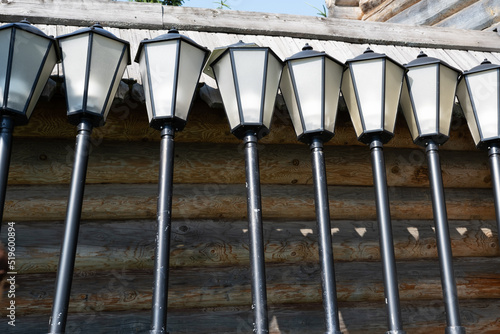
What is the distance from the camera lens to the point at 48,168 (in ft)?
7.52

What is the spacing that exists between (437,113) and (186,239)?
4.51 ft

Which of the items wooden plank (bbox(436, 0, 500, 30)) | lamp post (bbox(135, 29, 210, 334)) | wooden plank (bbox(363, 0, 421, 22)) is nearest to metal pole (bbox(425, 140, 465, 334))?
lamp post (bbox(135, 29, 210, 334))

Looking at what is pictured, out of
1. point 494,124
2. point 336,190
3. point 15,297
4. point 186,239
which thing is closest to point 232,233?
point 186,239

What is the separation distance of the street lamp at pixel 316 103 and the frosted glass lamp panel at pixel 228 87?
28cm

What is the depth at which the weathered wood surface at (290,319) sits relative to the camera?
2.17 meters

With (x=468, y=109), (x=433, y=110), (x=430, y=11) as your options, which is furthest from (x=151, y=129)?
(x=430, y=11)

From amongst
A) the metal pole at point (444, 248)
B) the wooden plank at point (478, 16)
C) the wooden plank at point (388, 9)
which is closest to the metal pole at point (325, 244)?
the metal pole at point (444, 248)

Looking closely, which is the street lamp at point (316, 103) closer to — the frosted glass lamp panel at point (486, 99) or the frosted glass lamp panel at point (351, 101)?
the frosted glass lamp panel at point (351, 101)

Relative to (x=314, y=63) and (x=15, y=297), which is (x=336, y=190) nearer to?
(x=314, y=63)

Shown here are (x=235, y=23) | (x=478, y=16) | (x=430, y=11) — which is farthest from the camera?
(x=430, y=11)

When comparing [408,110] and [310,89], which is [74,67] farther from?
[408,110]

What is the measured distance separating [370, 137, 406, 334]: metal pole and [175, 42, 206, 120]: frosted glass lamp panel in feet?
2.79

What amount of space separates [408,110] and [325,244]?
2.80 feet

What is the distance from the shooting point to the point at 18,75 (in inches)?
71.8
